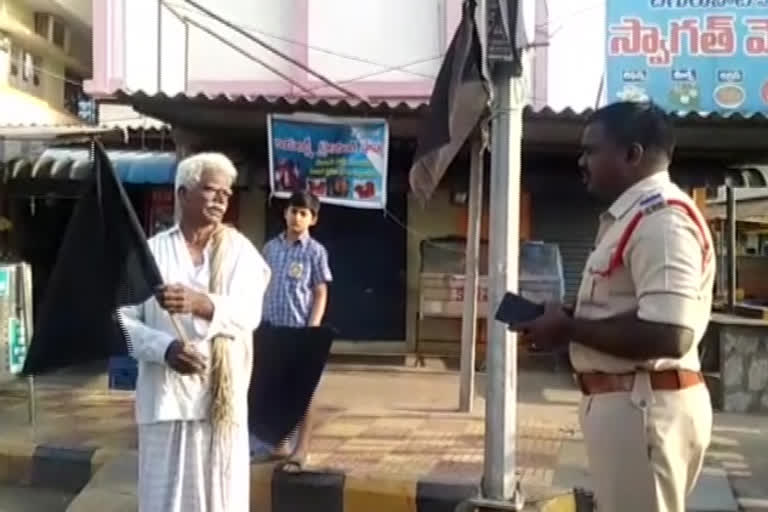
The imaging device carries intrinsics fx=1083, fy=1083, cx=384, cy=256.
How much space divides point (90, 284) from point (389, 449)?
2994 millimetres

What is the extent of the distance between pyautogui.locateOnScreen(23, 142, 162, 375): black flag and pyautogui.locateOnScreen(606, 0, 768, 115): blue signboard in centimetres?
960

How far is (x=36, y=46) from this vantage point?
18.8 metres

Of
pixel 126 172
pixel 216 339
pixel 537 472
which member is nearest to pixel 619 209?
pixel 216 339

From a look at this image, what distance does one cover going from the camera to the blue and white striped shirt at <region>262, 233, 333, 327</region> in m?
6.65

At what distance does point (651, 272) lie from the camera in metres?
2.79

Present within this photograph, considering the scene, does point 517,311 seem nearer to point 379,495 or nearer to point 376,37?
point 379,495

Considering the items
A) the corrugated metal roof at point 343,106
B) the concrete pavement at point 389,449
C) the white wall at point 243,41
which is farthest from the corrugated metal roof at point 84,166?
the concrete pavement at point 389,449

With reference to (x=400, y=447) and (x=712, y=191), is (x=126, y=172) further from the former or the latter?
(x=712, y=191)

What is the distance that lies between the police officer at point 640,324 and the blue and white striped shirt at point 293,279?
12.3 ft

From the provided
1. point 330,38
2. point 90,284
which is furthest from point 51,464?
point 330,38

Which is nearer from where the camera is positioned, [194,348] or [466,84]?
[194,348]

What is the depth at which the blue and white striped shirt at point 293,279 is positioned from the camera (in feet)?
21.8

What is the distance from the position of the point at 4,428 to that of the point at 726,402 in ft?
18.7

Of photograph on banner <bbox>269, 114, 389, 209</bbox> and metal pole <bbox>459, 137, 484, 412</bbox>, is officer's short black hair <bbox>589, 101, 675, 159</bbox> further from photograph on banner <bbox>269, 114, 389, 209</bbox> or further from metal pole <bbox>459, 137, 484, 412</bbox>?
photograph on banner <bbox>269, 114, 389, 209</bbox>
